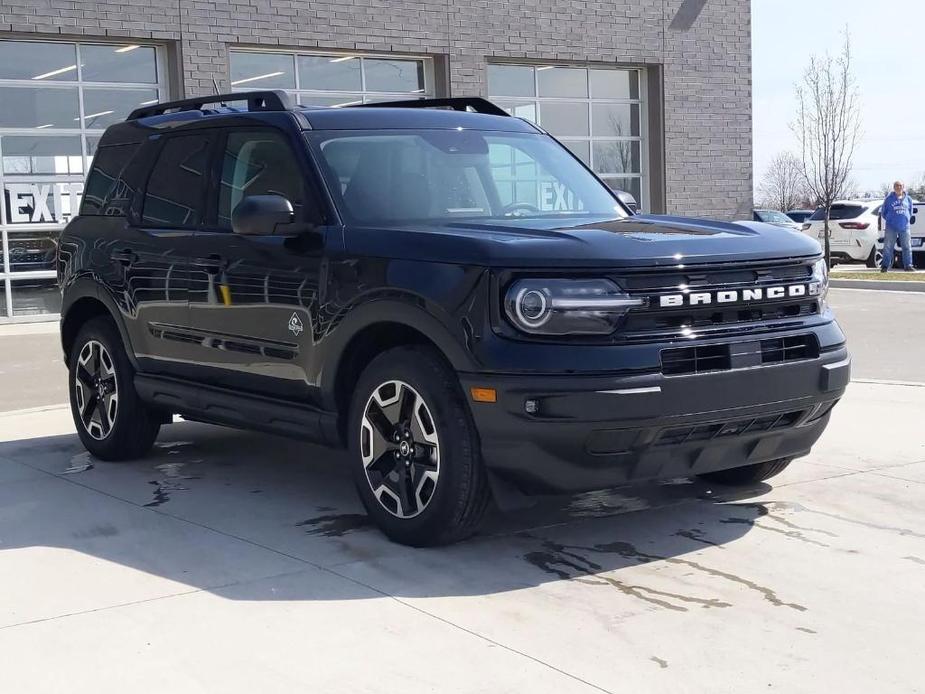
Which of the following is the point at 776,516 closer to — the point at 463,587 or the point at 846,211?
the point at 463,587

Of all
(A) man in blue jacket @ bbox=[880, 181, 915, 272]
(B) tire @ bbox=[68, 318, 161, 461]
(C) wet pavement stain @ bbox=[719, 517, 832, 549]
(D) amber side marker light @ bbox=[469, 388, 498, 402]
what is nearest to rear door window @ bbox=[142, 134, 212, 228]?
(B) tire @ bbox=[68, 318, 161, 461]

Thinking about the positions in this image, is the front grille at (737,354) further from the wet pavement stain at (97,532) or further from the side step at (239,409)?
the wet pavement stain at (97,532)

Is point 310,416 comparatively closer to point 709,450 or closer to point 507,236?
point 507,236

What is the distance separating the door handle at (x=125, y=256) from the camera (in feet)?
22.9

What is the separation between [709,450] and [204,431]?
4.30 meters

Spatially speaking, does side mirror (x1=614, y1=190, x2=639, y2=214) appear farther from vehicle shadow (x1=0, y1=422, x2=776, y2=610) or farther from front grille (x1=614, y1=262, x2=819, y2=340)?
vehicle shadow (x1=0, y1=422, x2=776, y2=610)

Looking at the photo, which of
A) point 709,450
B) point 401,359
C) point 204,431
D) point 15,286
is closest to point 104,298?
point 204,431

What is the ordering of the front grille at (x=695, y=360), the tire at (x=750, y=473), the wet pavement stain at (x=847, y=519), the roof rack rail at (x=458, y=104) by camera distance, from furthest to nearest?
the roof rack rail at (x=458, y=104)
the tire at (x=750, y=473)
the wet pavement stain at (x=847, y=519)
the front grille at (x=695, y=360)

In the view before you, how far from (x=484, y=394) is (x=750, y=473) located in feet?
6.35

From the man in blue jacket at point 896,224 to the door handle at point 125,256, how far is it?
20.0 m

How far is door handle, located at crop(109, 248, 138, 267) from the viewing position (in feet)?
22.9

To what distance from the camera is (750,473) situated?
624 cm

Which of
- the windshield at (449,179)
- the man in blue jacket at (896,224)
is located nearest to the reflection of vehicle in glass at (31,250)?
the windshield at (449,179)

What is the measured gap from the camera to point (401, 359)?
5.24 meters
